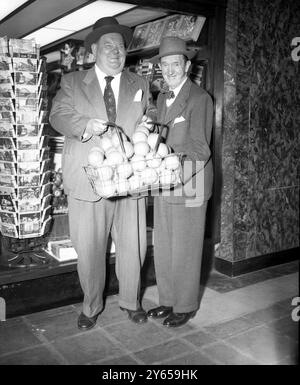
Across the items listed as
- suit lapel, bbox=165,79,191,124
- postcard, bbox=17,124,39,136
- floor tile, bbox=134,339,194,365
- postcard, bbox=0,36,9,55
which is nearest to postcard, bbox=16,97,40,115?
postcard, bbox=17,124,39,136

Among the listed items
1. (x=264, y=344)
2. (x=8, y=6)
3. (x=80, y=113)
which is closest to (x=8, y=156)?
(x=80, y=113)

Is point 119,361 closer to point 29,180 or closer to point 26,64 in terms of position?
point 29,180

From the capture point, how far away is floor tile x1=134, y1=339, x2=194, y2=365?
235cm

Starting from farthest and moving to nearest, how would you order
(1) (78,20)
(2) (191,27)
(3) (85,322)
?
(1) (78,20) → (2) (191,27) → (3) (85,322)

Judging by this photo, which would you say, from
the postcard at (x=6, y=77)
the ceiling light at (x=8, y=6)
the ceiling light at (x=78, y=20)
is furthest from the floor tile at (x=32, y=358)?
the ceiling light at (x=8, y=6)

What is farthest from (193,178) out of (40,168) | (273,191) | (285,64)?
(285,64)

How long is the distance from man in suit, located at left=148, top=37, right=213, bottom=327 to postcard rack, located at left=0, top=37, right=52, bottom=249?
0.89 metres

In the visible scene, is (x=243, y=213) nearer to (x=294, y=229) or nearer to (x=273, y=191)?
(x=273, y=191)

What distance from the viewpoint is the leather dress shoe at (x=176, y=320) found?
2.73 meters

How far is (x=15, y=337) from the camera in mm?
2598

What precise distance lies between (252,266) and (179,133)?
1.89m

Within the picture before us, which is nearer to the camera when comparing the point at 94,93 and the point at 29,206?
the point at 94,93

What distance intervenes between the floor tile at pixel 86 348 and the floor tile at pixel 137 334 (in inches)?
3.0

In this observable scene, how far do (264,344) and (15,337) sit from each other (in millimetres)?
1557
